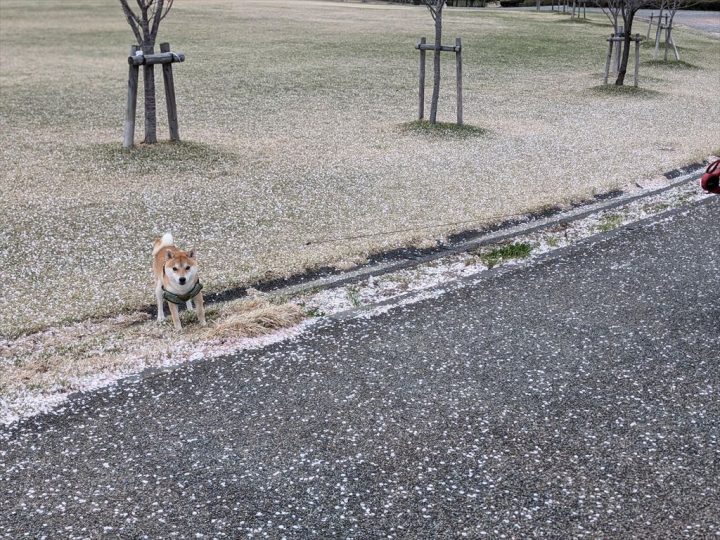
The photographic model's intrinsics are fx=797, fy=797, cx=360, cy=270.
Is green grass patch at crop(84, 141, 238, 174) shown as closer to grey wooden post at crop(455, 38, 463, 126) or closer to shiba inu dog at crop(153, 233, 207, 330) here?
grey wooden post at crop(455, 38, 463, 126)

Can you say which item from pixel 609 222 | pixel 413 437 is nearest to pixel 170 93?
pixel 609 222

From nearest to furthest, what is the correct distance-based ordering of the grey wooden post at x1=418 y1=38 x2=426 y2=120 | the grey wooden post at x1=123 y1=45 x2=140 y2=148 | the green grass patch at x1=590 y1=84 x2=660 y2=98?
the grey wooden post at x1=123 y1=45 x2=140 y2=148, the grey wooden post at x1=418 y1=38 x2=426 y2=120, the green grass patch at x1=590 y1=84 x2=660 y2=98

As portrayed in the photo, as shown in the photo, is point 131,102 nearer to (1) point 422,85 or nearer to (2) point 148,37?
(2) point 148,37

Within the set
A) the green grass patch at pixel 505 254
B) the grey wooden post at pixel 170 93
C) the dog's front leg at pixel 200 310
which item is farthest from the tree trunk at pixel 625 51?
the dog's front leg at pixel 200 310

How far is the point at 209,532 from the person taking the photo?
387 cm

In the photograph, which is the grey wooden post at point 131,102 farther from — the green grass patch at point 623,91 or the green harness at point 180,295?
the green grass patch at point 623,91

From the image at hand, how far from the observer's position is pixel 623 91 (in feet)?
63.2

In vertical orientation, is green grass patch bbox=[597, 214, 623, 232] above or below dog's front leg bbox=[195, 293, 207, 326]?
above

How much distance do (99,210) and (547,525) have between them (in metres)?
6.94

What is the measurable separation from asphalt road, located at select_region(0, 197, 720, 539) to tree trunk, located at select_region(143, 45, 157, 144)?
7016 millimetres

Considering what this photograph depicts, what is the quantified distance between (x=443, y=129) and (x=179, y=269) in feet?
30.4

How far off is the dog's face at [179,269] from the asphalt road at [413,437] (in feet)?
2.20

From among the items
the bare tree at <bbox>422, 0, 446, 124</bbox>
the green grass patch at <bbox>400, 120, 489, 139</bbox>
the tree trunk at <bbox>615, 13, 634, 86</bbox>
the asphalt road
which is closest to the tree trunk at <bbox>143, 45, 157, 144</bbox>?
the green grass patch at <bbox>400, 120, 489, 139</bbox>

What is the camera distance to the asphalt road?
397cm
